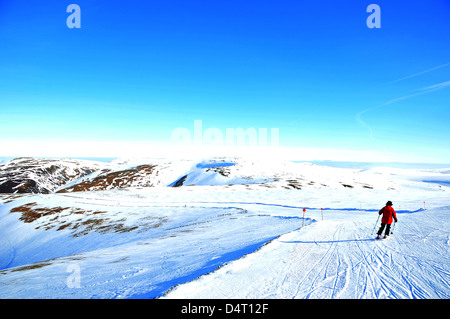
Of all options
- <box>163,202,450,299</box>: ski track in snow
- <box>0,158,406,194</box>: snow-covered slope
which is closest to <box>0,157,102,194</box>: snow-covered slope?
<box>0,158,406,194</box>: snow-covered slope

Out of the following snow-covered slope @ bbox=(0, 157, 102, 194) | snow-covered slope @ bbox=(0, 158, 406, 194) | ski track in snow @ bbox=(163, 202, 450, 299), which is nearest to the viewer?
ski track in snow @ bbox=(163, 202, 450, 299)

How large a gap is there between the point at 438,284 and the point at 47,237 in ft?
180

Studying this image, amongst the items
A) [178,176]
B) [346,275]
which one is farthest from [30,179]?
[346,275]

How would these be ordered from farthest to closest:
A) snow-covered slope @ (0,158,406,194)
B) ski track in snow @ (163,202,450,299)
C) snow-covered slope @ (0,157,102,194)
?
snow-covered slope @ (0,157,102,194)
snow-covered slope @ (0,158,406,194)
ski track in snow @ (163,202,450,299)

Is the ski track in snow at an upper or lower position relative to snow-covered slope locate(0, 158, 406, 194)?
upper

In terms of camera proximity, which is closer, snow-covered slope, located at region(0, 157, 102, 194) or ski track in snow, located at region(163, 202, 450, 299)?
ski track in snow, located at region(163, 202, 450, 299)

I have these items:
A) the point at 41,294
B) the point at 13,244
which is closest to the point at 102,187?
the point at 13,244

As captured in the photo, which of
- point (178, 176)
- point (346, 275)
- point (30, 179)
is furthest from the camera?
point (30, 179)

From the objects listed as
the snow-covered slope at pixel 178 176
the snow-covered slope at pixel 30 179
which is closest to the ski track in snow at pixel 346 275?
the snow-covered slope at pixel 178 176

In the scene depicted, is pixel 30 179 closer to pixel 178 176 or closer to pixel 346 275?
pixel 178 176

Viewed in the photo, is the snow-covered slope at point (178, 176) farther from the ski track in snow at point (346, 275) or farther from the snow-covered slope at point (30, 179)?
the ski track in snow at point (346, 275)

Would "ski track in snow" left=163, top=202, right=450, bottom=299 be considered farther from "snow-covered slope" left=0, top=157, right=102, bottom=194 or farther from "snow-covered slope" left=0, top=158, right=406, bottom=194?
"snow-covered slope" left=0, top=157, right=102, bottom=194

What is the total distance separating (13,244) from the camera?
140 ft

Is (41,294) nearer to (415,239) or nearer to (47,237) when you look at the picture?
(415,239)
